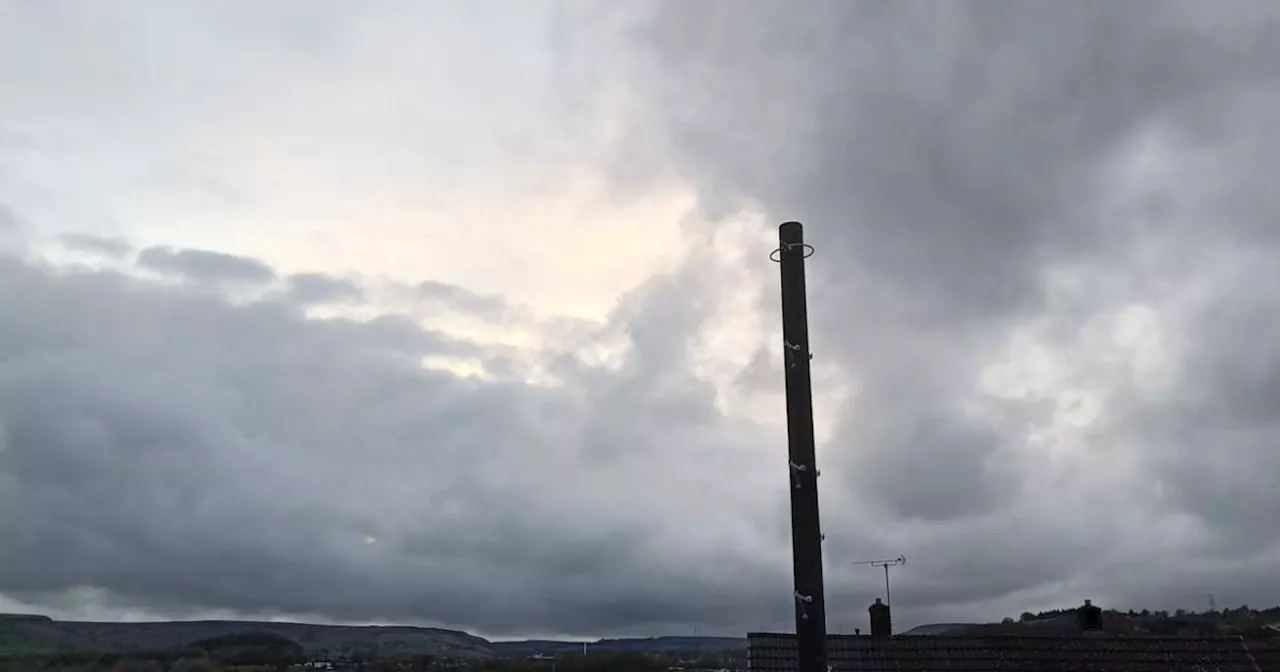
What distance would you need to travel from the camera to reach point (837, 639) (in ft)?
125

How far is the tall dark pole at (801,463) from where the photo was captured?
16.7 metres

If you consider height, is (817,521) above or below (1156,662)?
above

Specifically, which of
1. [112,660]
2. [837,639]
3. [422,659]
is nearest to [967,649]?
[837,639]

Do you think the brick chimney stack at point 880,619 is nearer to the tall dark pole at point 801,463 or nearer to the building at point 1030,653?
the building at point 1030,653

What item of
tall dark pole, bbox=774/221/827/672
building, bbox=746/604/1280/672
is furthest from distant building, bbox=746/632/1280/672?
tall dark pole, bbox=774/221/827/672

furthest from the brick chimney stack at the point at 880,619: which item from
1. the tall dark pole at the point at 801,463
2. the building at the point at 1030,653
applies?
the tall dark pole at the point at 801,463

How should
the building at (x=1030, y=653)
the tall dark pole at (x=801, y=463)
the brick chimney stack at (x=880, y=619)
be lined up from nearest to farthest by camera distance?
the tall dark pole at (x=801, y=463), the building at (x=1030, y=653), the brick chimney stack at (x=880, y=619)

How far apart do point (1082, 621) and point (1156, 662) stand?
526cm

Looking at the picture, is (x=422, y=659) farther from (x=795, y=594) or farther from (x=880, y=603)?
(x=795, y=594)

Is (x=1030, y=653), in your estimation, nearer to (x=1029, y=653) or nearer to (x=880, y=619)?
(x=1029, y=653)

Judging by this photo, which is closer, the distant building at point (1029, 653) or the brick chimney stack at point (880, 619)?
the distant building at point (1029, 653)

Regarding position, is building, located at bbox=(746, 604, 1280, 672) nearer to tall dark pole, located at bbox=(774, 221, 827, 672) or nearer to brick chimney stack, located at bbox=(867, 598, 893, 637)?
brick chimney stack, located at bbox=(867, 598, 893, 637)

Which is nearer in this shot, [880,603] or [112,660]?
[880,603]

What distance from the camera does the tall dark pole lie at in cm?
1667
